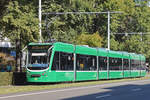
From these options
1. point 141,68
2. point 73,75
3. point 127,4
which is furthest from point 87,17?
point 73,75

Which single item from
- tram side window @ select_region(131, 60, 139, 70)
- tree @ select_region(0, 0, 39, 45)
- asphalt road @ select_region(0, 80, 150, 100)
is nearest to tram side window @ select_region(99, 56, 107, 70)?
tree @ select_region(0, 0, 39, 45)

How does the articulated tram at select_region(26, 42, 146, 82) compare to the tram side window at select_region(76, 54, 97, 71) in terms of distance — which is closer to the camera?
the articulated tram at select_region(26, 42, 146, 82)

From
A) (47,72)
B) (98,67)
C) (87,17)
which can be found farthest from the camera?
(87,17)

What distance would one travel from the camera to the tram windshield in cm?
2740

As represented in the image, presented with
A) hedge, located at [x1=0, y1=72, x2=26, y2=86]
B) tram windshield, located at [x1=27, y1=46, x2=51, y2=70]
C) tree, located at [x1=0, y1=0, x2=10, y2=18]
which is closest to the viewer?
tram windshield, located at [x1=27, y1=46, x2=51, y2=70]

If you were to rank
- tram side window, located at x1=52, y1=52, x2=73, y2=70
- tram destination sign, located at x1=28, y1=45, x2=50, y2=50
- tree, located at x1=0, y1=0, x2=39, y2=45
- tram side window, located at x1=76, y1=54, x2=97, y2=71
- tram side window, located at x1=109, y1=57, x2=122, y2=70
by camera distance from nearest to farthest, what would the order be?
tree, located at x1=0, y1=0, x2=39, y2=45 < tram destination sign, located at x1=28, y1=45, x2=50, y2=50 < tram side window, located at x1=52, y1=52, x2=73, y2=70 < tram side window, located at x1=76, y1=54, x2=97, y2=71 < tram side window, located at x1=109, y1=57, x2=122, y2=70

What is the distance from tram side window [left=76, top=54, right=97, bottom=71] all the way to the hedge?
4.70 meters

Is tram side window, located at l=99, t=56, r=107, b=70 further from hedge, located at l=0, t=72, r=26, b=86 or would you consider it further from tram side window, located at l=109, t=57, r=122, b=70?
hedge, located at l=0, t=72, r=26, b=86

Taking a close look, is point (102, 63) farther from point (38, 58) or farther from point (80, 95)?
point (80, 95)

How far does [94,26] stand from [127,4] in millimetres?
9745

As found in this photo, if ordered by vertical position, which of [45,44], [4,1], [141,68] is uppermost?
[4,1]

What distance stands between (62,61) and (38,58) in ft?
6.49

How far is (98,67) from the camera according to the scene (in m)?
35.3

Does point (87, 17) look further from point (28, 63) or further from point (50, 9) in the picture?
point (28, 63)
